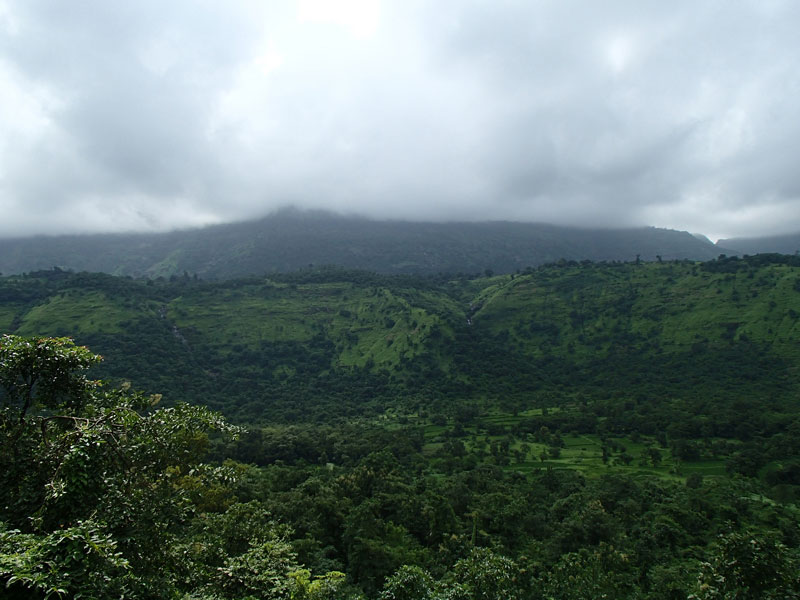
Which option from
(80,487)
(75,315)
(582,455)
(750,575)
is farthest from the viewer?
(75,315)

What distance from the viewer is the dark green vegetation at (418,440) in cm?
984

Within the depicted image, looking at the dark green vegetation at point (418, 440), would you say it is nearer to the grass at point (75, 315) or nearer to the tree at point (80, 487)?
the tree at point (80, 487)

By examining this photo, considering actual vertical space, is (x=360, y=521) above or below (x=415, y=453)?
above

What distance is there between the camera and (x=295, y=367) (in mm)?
148875

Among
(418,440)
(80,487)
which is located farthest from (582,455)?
(80,487)

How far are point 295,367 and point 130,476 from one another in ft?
471

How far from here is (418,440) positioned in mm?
86875

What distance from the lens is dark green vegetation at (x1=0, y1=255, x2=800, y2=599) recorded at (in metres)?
9.84

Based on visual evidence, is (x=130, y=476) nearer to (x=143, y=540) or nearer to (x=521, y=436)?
(x=143, y=540)

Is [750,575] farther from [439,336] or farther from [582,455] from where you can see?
[439,336]

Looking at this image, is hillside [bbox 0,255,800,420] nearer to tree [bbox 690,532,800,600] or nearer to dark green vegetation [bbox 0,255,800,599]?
dark green vegetation [bbox 0,255,800,599]

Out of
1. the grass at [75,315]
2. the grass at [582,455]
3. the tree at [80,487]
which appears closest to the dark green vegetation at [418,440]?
the tree at [80,487]

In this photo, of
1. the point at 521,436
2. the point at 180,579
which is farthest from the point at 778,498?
the point at 180,579

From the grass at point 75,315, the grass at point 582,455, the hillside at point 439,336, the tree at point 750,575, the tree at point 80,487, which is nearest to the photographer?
the tree at point 80,487
